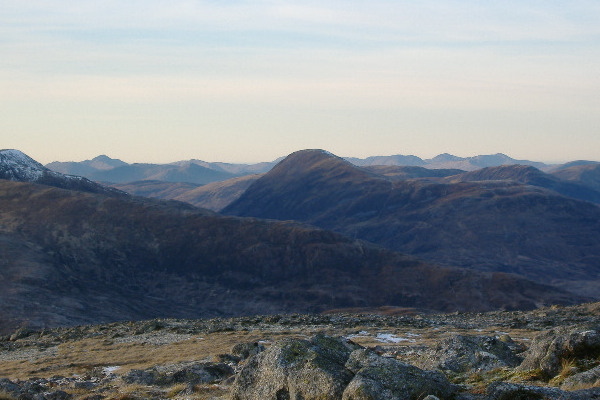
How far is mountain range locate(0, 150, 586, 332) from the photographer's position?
121 meters

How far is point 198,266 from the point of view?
146 m

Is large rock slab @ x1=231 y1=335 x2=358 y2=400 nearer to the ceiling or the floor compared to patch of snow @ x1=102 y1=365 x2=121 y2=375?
nearer to the ceiling

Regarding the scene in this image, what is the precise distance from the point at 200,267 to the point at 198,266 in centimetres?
58

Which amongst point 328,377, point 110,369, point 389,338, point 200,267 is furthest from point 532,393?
point 200,267

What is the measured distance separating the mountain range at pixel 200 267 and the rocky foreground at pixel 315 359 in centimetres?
6370

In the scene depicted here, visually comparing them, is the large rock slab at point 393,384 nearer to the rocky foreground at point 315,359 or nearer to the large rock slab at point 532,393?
the rocky foreground at point 315,359

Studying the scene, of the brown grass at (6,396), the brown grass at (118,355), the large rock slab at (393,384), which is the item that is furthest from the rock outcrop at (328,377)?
the brown grass at (118,355)

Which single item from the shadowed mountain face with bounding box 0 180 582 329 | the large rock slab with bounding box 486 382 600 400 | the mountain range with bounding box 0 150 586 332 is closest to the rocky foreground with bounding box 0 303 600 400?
the large rock slab with bounding box 486 382 600 400

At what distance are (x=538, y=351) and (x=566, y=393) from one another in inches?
193

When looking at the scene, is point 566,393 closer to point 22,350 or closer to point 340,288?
point 22,350

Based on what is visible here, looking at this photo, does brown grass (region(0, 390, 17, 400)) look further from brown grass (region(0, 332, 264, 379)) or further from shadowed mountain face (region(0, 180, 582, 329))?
shadowed mountain face (region(0, 180, 582, 329))

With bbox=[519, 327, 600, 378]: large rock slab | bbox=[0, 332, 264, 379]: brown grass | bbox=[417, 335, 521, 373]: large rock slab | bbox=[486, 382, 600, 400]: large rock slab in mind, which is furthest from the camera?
bbox=[0, 332, 264, 379]: brown grass

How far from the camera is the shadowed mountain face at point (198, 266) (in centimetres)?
12081

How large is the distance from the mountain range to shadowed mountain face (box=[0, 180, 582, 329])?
24 centimetres
